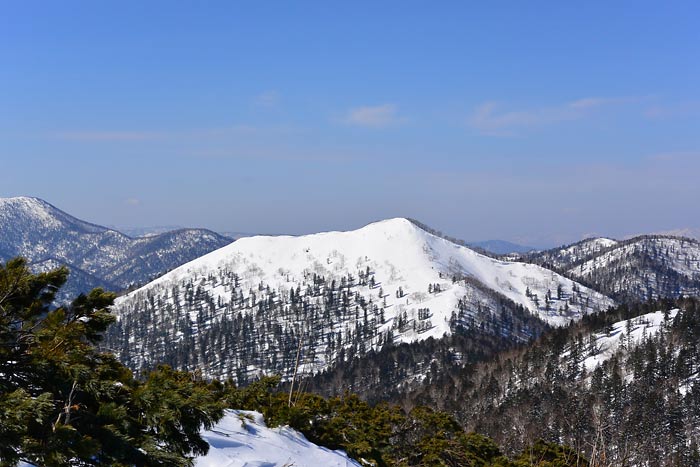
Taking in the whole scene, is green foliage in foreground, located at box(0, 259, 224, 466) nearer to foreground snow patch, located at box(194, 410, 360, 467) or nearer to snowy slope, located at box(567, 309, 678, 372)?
foreground snow patch, located at box(194, 410, 360, 467)

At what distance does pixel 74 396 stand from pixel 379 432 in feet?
61.4

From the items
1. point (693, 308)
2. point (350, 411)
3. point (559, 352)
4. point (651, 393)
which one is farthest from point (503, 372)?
point (350, 411)

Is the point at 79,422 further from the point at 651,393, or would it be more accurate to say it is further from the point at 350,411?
the point at 651,393

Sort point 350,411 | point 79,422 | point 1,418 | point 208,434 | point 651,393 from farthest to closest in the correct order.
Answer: point 651,393, point 350,411, point 208,434, point 79,422, point 1,418

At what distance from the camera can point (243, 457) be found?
39.5 feet

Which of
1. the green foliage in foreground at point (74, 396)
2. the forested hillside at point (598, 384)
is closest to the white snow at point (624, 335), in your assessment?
the forested hillside at point (598, 384)

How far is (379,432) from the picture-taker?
23.7 metres

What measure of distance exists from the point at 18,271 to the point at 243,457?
688 centimetres

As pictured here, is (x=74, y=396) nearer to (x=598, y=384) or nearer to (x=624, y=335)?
(x=598, y=384)

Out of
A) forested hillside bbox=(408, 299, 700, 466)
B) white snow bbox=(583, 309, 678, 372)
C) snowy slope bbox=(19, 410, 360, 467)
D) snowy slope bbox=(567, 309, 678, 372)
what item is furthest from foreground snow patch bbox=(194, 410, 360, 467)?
snowy slope bbox=(567, 309, 678, 372)

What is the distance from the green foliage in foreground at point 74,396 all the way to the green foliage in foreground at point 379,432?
9.94 meters

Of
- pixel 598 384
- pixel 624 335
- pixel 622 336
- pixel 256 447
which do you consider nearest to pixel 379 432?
pixel 256 447

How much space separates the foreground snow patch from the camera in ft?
38.4

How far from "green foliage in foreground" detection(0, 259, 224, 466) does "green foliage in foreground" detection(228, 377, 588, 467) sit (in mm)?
9941
